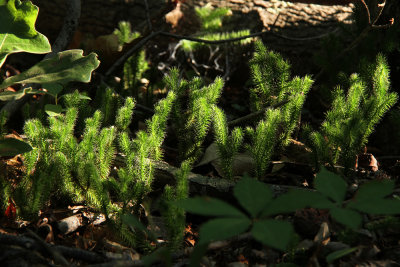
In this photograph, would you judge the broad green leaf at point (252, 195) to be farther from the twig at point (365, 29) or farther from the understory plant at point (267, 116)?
the twig at point (365, 29)

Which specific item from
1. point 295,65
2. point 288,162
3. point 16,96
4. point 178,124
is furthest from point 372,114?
point 16,96

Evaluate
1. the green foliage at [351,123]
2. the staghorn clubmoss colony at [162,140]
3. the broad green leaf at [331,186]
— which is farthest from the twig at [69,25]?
the broad green leaf at [331,186]

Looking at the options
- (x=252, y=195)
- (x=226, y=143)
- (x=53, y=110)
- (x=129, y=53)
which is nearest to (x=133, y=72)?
(x=129, y=53)

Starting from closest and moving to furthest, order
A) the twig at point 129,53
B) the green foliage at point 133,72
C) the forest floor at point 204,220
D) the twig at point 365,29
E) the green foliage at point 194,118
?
the forest floor at point 204,220, the green foliage at point 194,118, the twig at point 365,29, the twig at point 129,53, the green foliage at point 133,72

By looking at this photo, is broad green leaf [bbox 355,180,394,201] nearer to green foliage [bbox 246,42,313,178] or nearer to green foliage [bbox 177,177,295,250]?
green foliage [bbox 177,177,295,250]

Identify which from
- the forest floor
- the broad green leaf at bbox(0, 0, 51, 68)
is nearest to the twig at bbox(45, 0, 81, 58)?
the forest floor

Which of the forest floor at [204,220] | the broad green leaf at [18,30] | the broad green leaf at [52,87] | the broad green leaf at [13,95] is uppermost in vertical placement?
the broad green leaf at [18,30]
